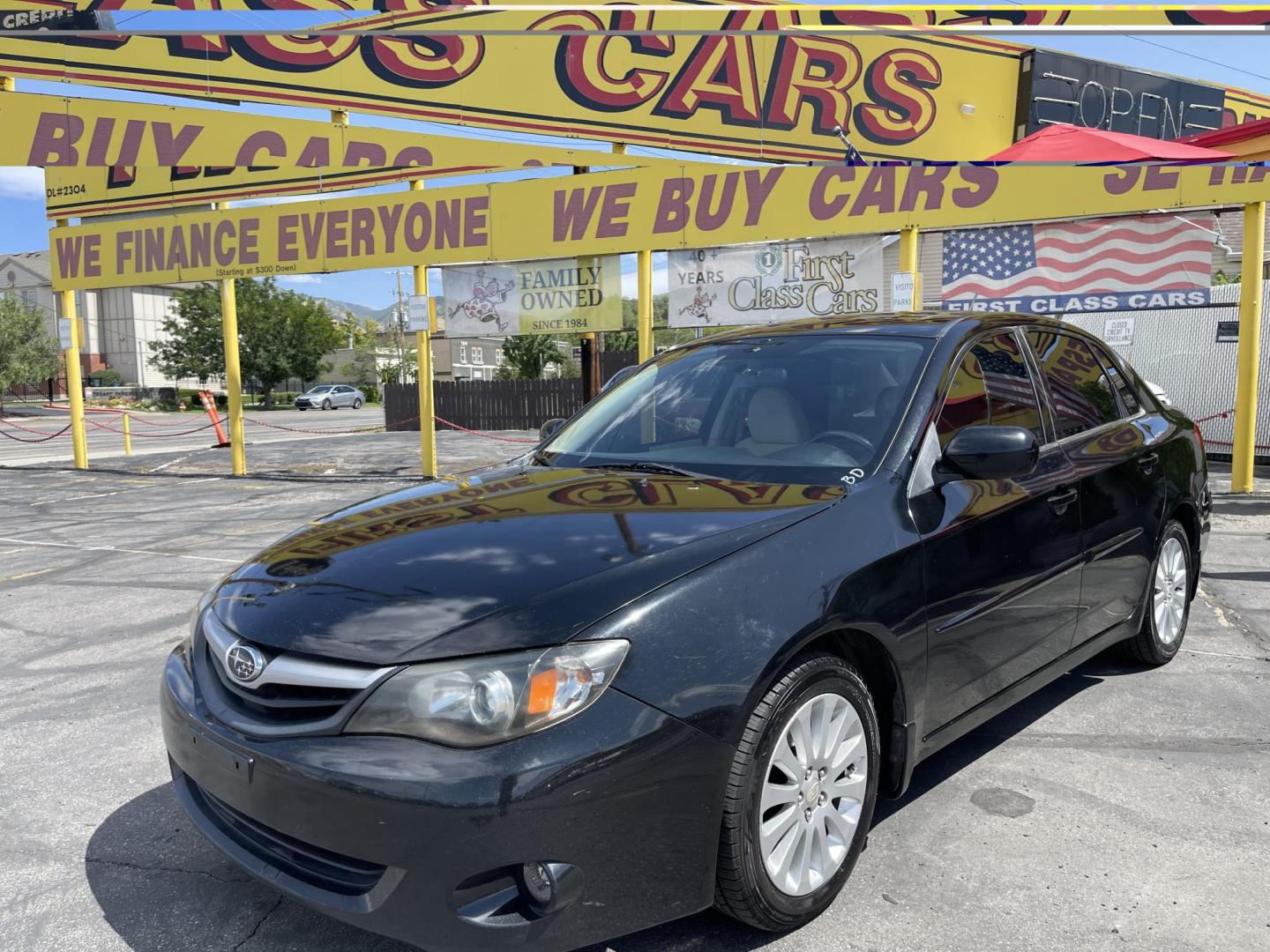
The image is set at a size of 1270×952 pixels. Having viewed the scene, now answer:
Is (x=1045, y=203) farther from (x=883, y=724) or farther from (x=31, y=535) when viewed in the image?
(x=31, y=535)

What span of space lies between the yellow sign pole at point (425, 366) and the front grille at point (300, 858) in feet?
37.2

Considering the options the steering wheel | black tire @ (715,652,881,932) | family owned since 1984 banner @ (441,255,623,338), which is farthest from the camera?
family owned since 1984 banner @ (441,255,623,338)

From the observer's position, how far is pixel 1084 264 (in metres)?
10.6

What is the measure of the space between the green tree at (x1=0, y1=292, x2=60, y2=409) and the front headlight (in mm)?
51290

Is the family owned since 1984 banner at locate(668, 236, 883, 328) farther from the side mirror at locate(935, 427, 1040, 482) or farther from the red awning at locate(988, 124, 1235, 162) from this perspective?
the side mirror at locate(935, 427, 1040, 482)

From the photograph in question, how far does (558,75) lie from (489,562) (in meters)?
14.2

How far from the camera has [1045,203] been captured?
10500mm

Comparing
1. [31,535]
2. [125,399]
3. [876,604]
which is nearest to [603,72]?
[31,535]

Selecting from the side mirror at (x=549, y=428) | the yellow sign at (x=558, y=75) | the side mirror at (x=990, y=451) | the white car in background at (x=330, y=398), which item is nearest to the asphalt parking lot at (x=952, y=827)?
the side mirror at (x=990, y=451)

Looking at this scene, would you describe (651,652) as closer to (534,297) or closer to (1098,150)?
(1098,150)

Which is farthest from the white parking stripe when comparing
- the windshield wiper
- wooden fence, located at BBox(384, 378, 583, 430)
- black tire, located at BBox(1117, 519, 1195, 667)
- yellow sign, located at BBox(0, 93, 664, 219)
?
wooden fence, located at BBox(384, 378, 583, 430)

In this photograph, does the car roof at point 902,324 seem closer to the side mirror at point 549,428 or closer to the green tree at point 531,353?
the side mirror at point 549,428

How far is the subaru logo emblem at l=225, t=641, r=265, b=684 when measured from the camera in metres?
2.31

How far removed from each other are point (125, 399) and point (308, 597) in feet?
212
